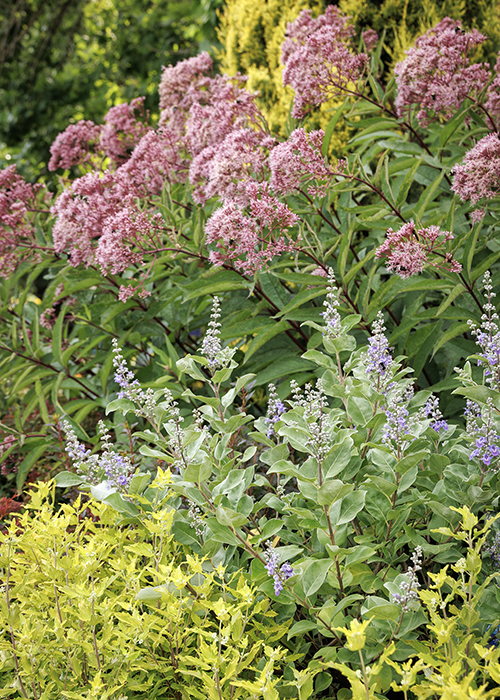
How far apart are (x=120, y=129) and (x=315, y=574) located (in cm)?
267

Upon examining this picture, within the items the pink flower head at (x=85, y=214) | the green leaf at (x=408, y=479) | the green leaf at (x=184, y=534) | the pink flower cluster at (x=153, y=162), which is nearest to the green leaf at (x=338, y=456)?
the green leaf at (x=408, y=479)

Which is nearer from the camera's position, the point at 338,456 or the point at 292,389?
the point at 338,456

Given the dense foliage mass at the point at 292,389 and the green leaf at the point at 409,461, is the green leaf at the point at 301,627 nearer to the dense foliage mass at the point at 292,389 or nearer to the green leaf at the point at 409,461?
the dense foliage mass at the point at 292,389

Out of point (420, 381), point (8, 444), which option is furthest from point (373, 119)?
point (8, 444)

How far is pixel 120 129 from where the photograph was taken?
3.11m

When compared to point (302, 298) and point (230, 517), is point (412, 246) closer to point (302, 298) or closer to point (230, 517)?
point (302, 298)

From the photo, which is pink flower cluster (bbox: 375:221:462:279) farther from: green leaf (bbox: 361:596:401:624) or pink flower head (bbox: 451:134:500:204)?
green leaf (bbox: 361:596:401:624)

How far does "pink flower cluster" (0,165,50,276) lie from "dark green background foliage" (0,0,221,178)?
5773 mm

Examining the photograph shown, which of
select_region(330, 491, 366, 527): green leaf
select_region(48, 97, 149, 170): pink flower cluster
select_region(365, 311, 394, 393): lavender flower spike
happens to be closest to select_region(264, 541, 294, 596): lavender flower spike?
select_region(330, 491, 366, 527): green leaf

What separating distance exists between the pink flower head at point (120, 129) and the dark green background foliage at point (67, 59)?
5.42 metres

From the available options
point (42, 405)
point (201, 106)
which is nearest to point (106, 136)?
point (201, 106)

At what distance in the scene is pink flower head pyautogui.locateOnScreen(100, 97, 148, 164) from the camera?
10.0 ft

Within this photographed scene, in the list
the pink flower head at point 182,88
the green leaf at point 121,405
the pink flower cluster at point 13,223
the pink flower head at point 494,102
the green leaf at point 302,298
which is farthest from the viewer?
the pink flower head at point 182,88

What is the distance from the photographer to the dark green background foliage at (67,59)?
26.9ft
